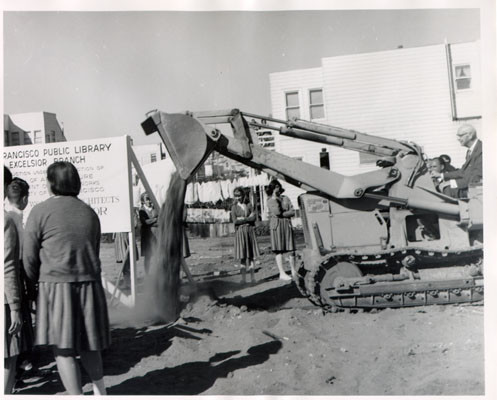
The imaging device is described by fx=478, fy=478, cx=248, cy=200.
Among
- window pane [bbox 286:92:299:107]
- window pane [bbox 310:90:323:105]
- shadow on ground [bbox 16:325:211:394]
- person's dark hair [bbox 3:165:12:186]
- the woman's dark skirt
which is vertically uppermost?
window pane [bbox 310:90:323:105]

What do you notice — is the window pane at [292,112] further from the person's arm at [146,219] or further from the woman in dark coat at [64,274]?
the woman in dark coat at [64,274]

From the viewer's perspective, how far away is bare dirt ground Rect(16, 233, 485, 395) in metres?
3.43

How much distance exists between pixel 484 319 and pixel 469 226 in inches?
33.1

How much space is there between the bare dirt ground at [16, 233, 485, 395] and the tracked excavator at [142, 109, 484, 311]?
0.71 feet

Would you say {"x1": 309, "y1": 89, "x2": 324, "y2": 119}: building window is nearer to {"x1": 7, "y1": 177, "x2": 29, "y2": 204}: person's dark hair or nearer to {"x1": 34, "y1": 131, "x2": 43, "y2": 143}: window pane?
{"x1": 34, "y1": 131, "x2": 43, "y2": 143}: window pane

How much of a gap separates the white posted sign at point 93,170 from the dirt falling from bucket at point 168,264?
369mm

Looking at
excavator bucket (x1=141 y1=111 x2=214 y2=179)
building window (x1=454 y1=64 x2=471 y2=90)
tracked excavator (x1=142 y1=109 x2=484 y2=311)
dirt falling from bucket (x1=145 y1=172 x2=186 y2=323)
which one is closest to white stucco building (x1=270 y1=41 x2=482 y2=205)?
building window (x1=454 y1=64 x2=471 y2=90)

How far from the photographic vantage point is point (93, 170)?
4152 mm

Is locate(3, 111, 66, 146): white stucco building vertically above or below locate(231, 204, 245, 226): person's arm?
above

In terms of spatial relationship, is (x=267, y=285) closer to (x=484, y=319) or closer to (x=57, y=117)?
(x=484, y=319)

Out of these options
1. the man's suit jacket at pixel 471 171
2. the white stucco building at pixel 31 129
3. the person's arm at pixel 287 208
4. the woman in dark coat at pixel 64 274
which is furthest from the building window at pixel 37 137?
the man's suit jacket at pixel 471 171

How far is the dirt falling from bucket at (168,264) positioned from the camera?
441 centimetres

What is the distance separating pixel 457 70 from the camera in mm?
3939

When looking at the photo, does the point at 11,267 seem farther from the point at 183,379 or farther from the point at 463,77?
the point at 463,77
